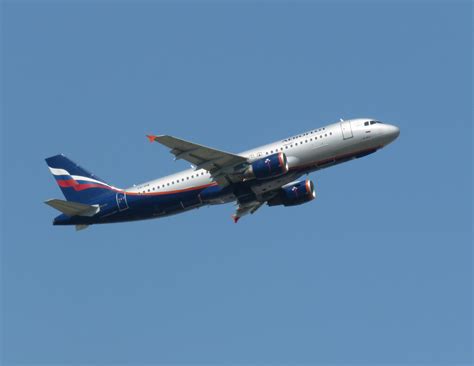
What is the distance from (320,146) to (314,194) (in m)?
7.55

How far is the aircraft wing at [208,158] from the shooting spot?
7094cm

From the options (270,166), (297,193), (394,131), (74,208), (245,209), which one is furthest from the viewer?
(245,209)

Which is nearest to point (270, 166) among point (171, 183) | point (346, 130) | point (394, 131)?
point (346, 130)

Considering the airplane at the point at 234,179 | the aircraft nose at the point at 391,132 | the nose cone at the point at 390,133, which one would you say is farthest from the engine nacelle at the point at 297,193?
the aircraft nose at the point at 391,132

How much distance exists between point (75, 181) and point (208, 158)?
15.1 meters

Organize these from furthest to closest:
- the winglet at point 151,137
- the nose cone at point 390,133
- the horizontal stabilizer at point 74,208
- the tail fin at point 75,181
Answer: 1. the tail fin at point 75,181
2. the horizontal stabilizer at point 74,208
3. the nose cone at point 390,133
4. the winglet at point 151,137

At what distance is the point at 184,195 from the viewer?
3007 inches

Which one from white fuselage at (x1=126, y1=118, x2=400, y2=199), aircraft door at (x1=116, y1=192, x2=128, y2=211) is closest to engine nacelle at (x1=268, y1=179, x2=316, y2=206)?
white fuselage at (x1=126, y1=118, x2=400, y2=199)

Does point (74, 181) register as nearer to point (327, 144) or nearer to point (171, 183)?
point (171, 183)

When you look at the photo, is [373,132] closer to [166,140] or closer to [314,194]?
[314,194]

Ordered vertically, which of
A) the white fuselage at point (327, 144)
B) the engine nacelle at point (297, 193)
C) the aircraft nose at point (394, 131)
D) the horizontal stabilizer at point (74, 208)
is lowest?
the horizontal stabilizer at point (74, 208)

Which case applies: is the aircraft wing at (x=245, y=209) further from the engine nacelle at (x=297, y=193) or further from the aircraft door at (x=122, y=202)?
the aircraft door at (x=122, y=202)

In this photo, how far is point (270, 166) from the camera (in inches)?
2849

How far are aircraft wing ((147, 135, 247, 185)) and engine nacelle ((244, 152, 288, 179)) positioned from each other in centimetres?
134
